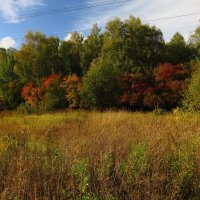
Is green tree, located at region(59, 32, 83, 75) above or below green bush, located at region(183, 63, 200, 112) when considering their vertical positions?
above

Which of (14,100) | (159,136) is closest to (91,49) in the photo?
(14,100)

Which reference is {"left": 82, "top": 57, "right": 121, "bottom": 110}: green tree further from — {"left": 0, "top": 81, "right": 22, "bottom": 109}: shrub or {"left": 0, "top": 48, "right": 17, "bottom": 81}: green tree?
{"left": 0, "top": 48, "right": 17, "bottom": 81}: green tree

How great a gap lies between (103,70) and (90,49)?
13483mm

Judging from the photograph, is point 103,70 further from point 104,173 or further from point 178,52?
point 104,173

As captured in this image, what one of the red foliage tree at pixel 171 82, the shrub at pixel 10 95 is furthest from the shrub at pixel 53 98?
the red foliage tree at pixel 171 82

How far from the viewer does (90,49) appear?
139ft

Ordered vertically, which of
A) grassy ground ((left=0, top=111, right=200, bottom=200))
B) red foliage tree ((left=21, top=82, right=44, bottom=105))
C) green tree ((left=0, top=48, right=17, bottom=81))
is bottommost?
grassy ground ((left=0, top=111, right=200, bottom=200))

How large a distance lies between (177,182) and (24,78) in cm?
3674

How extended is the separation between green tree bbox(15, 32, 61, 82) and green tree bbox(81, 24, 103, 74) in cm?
286

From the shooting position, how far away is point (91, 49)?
1677 inches

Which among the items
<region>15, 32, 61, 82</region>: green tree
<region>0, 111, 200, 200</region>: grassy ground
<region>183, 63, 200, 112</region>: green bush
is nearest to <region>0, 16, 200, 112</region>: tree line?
<region>15, 32, 61, 82</region>: green tree

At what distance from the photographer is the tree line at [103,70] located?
94.1 ft

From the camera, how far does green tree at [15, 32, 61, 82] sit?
40.0m

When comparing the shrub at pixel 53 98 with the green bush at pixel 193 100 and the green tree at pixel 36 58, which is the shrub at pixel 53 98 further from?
the green bush at pixel 193 100
